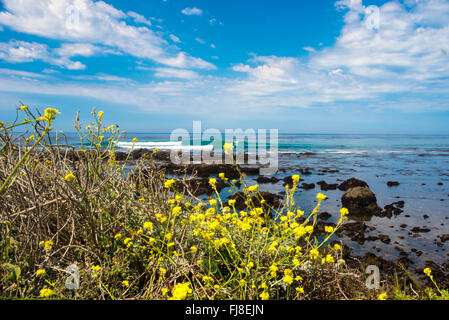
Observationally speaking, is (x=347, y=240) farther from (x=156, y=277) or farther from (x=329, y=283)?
(x=156, y=277)

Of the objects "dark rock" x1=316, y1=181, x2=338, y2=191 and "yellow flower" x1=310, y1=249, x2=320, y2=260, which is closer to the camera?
"yellow flower" x1=310, y1=249, x2=320, y2=260

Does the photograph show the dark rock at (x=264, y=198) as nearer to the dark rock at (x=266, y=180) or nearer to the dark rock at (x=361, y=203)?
the dark rock at (x=361, y=203)

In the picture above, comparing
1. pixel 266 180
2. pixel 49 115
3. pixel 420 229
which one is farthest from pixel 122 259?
pixel 266 180

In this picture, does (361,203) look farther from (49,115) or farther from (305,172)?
(49,115)

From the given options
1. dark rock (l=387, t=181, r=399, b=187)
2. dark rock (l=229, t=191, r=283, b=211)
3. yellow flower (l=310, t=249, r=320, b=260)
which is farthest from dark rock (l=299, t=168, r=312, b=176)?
yellow flower (l=310, t=249, r=320, b=260)

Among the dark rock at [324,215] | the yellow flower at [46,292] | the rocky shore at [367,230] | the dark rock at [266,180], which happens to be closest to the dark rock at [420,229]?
the rocky shore at [367,230]

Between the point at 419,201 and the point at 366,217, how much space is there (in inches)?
117

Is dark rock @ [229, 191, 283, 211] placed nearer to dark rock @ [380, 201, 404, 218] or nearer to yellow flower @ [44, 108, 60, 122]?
dark rock @ [380, 201, 404, 218]

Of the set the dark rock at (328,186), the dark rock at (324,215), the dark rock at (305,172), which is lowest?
the dark rock at (324,215)

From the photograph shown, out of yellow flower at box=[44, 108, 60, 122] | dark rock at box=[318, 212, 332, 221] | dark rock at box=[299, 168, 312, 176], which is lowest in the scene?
dark rock at box=[318, 212, 332, 221]

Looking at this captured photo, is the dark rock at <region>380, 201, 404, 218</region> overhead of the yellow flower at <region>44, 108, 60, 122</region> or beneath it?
beneath

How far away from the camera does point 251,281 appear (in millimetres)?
1889

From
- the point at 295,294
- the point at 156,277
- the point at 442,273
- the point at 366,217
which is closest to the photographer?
the point at 295,294
